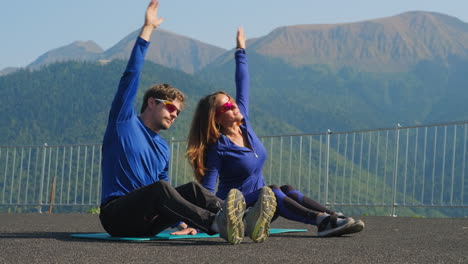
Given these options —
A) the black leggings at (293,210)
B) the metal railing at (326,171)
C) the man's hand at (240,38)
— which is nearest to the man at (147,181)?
the black leggings at (293,210)

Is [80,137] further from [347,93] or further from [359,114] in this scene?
[347,93]

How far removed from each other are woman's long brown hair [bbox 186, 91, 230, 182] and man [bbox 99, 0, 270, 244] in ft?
0.69

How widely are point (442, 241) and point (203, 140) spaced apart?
70.2 inches

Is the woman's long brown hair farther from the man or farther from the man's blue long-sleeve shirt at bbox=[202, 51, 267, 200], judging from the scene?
the man

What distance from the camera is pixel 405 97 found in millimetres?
188000

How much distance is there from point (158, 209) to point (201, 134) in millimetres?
854

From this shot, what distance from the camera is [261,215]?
411 cm

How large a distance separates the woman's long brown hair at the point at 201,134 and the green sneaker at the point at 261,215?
712 millimetres

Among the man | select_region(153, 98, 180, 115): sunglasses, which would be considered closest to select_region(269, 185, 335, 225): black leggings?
the man

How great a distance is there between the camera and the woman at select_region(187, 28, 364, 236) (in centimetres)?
477

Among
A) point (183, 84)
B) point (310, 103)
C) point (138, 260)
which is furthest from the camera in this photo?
point (310, 103)

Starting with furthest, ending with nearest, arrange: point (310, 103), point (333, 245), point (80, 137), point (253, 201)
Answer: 1. point (310, 103)
2. point (80, 137)
3. point (253, 201)
4. point (333, 245)

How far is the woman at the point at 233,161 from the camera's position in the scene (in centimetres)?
477

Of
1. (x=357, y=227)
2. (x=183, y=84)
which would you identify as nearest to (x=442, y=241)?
(x=357, y=227)
